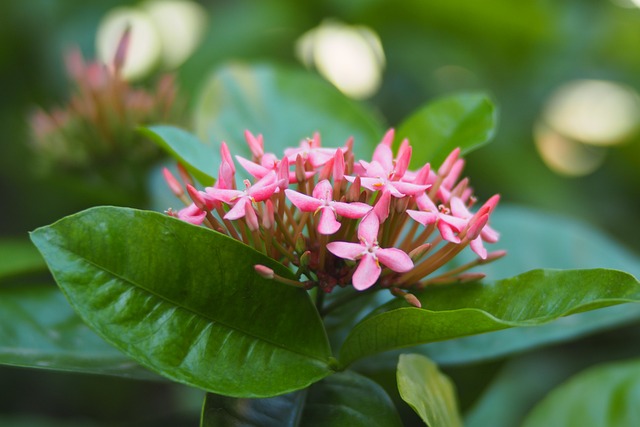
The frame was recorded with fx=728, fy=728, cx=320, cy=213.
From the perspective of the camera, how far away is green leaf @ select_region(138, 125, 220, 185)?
0.87 meters

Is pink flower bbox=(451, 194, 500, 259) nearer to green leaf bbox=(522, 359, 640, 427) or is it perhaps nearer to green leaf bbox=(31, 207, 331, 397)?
green leaf bbox=(31, 207, 331, 397)

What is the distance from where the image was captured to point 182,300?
734 mm

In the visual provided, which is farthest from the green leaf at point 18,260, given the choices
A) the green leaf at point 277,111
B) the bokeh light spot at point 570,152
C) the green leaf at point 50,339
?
the bokeh light spot at point 570,152

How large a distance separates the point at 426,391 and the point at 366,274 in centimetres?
17

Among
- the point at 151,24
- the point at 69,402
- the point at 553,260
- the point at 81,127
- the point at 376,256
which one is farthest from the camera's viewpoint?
the point at 151,24

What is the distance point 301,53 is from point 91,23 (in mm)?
580

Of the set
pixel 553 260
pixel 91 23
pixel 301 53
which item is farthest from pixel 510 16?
pixel 91 23

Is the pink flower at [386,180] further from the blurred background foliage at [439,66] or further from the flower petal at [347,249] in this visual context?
the blurred background foliage at [439,66]

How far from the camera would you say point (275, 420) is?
0.79 metres

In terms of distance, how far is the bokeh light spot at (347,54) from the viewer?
197 cm

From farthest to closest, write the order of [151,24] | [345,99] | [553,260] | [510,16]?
[151,24] → [510,16] → [553,260] → [345,99]

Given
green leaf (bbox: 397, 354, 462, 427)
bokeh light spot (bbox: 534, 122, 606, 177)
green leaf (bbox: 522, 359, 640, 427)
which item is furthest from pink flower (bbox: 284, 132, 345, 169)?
bokeh light spot (bbox: 534, 122, 606, 177)

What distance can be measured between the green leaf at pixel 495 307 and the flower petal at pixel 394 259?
0.04 m

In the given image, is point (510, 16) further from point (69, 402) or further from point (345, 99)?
point (69, 402)
